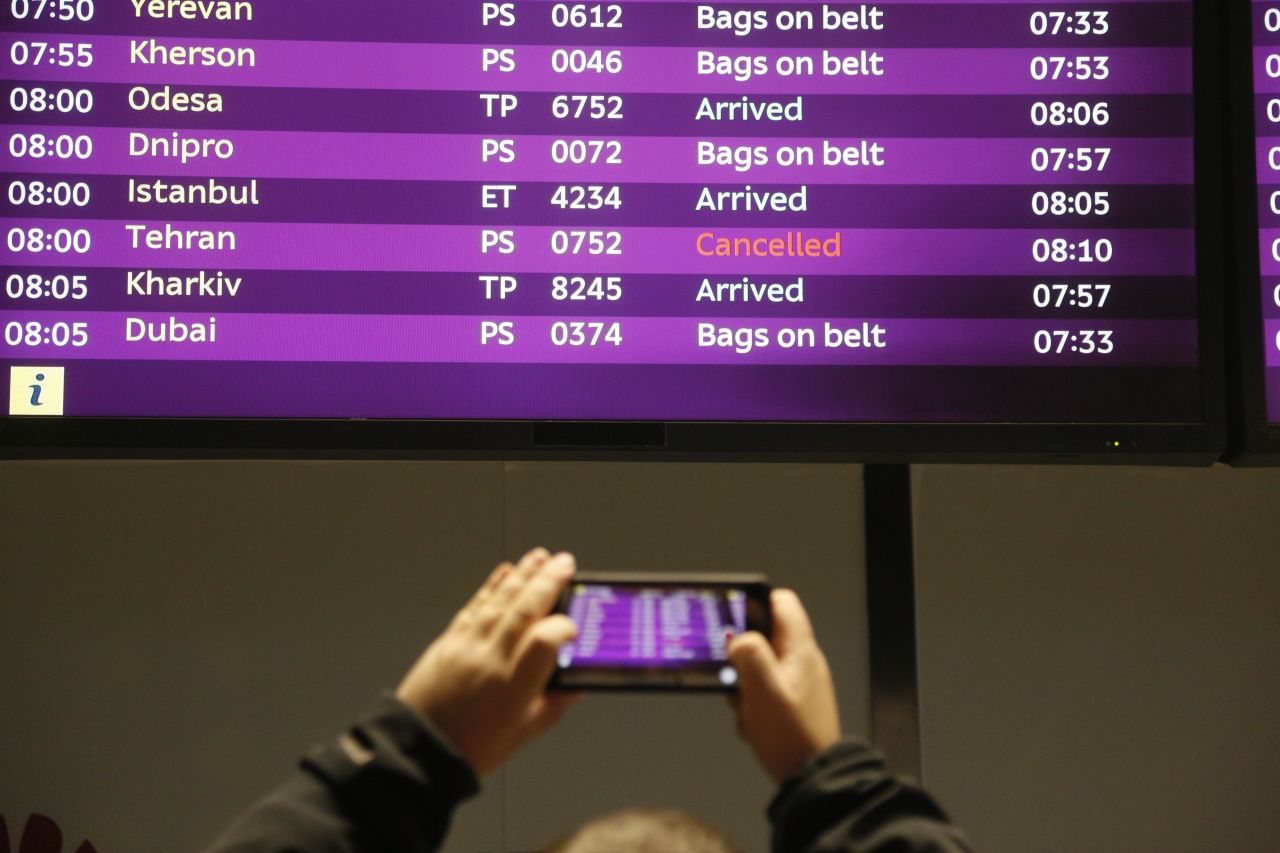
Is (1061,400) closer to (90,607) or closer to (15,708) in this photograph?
(90,607)

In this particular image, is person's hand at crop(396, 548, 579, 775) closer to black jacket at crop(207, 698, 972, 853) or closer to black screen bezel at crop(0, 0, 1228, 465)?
black jacket at crop(207, 698, 972, 853)

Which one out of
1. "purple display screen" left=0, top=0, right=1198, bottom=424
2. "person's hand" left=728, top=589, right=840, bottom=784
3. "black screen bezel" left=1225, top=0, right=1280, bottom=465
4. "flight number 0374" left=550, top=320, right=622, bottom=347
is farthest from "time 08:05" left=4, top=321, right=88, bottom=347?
"black screen bezel" left=1225, top=0, right=1280, bottom=465

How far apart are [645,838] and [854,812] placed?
158 millimetres

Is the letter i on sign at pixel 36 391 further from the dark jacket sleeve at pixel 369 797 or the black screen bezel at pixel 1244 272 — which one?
the black screen bezel at pixel 1244 272

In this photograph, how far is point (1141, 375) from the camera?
1.48m

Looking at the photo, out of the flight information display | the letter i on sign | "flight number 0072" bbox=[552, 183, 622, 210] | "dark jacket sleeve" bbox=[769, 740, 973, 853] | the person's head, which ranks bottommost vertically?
the person's head

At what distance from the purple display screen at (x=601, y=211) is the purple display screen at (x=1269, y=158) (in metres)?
0.01

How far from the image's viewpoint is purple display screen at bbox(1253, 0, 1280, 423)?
4.92 feet

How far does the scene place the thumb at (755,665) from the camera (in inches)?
33.7

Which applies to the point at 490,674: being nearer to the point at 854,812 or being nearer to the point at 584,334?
the point at 854,812

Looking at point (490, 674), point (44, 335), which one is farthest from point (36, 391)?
point (490, 674)

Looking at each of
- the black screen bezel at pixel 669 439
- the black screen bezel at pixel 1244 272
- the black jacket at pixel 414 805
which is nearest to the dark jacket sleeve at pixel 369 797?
the black jacket at pixel 414 805

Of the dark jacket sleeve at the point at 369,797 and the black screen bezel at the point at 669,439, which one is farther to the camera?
the black screen bezel at the point at 669,439

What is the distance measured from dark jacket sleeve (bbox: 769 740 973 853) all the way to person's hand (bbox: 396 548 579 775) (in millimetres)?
191
